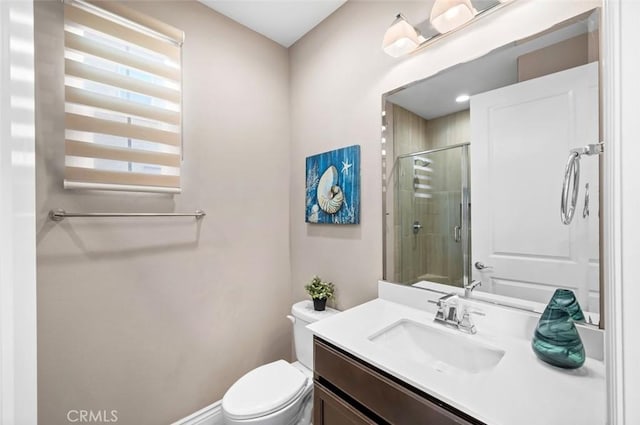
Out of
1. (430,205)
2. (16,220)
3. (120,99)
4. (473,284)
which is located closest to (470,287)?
(473,284)

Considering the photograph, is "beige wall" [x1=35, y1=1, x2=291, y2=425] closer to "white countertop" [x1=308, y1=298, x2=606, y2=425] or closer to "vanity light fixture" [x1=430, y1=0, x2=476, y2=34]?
"white countertop" [x1=308, y1=298, x2=606, y2=425]

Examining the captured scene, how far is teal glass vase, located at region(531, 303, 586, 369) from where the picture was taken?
0.82 meters

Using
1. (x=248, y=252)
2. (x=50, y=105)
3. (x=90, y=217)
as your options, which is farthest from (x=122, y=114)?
(x=248, y=252)

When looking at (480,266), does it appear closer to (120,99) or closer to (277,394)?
(277,394)

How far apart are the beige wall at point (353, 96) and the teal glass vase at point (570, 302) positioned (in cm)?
76

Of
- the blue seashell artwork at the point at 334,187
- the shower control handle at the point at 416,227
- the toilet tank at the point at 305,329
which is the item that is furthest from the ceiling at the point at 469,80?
the toilet tank at the point at 305,329

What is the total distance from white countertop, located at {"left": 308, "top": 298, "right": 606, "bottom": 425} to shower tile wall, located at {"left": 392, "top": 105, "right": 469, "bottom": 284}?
0.35 m

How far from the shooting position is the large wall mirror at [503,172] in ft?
3.03

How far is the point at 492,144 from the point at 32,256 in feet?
4.54

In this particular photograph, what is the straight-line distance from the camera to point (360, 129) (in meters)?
1.60

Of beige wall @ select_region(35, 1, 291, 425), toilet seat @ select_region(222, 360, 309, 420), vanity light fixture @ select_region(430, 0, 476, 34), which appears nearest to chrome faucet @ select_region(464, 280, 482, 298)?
toilet seat @ select_region(222, 360, 309, 420)

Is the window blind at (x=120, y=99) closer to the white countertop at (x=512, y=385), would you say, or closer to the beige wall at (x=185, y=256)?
the beige wall at (x=185, y=256)

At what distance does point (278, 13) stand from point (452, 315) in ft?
6.49

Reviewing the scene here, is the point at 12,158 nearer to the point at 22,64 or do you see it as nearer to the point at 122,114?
the point at 22,64
